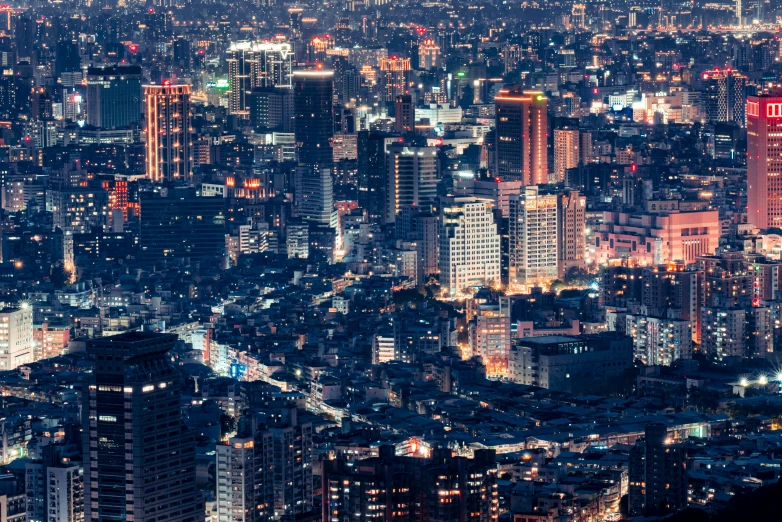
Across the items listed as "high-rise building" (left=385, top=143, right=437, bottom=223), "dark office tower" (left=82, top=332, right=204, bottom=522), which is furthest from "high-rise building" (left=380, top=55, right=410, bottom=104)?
"dark office tower" (left=82, top=332, right=204, bottom=522)

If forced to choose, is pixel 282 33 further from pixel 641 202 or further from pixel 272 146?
pixel 641 202

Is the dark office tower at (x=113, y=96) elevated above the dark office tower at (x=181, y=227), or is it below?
above

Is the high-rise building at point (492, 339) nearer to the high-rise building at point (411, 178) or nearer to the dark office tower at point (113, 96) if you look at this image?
the high-rise building at point (411, 178)

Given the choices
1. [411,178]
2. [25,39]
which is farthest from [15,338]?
[25,39]

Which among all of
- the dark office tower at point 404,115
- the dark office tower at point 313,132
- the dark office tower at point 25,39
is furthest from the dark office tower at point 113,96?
the dark office tower at point 25,39

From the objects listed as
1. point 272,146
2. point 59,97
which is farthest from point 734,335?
point 59,97

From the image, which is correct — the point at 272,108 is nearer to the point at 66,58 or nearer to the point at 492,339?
the point at 66,58
